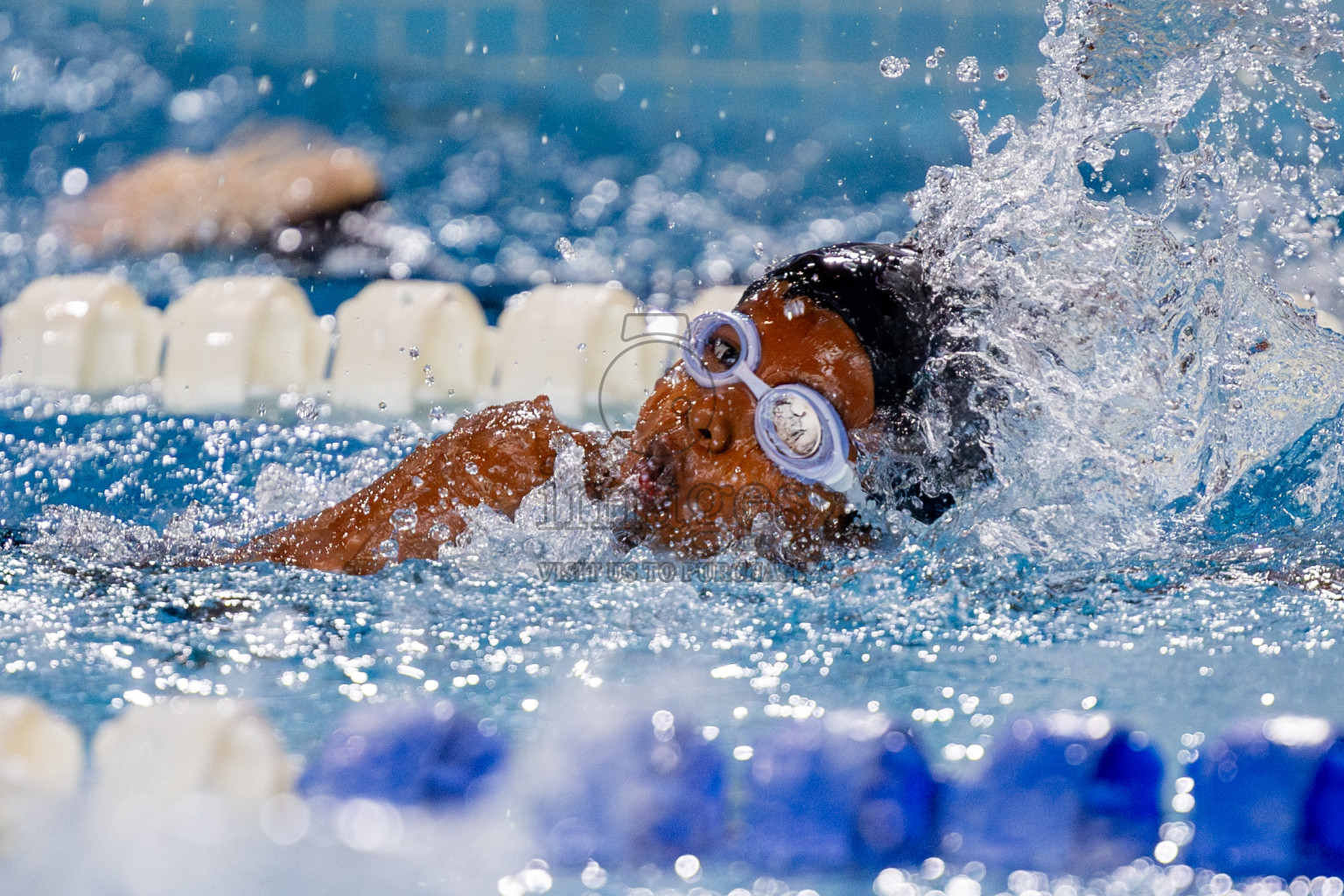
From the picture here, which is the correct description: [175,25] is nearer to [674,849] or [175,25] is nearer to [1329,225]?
[1329,225]

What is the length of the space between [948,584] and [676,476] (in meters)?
0.37

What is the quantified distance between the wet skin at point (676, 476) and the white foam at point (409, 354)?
1705mm

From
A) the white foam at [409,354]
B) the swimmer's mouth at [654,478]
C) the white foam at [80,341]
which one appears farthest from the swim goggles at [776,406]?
the white foam at [80,341]

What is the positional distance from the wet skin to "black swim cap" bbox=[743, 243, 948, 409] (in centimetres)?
2

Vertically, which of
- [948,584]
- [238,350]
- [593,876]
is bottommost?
[593,876]

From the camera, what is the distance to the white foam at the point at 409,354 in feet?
10.8

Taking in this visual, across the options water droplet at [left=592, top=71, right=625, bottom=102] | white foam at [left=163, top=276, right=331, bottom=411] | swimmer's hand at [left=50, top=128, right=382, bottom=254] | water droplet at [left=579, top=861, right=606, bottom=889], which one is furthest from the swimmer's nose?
water droplet at [left=592, top=71, right=625, bottom=102]

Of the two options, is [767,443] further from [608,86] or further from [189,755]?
[608,86]

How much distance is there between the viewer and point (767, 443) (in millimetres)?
1451

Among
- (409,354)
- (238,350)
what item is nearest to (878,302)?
(409,354)

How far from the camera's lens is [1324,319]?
3.66 meters

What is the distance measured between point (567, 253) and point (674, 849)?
13.5 ft

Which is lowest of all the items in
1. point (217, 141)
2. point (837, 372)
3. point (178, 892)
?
point (178, 892)

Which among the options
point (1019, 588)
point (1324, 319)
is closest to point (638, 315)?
point (1324, 319)
